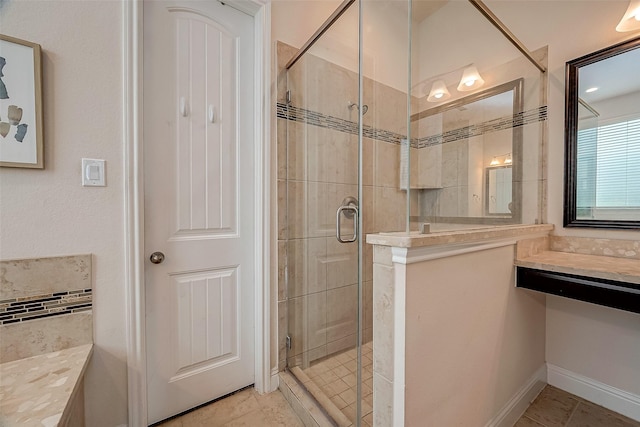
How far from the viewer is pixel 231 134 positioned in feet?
5.09

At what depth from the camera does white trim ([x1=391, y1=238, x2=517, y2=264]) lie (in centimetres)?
87

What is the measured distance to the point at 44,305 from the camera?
1.07m

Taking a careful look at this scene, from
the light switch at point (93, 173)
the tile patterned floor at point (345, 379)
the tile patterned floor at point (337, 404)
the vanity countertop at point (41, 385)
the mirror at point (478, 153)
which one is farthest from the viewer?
the mirror at point (478, 153)

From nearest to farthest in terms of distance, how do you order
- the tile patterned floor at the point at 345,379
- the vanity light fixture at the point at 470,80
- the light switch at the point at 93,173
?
1. the light switch at the point at 93,173
2. the tile patterned floor at the point at 345,379
3. the vanity light fixture at the point at 470,80

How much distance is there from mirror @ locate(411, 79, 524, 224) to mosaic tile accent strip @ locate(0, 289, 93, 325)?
1.83 metres

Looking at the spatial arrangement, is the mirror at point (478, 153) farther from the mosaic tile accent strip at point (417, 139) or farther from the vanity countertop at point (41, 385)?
the vanity countertop at point (41, 385)

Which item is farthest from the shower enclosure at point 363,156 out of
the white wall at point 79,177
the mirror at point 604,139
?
the white wall at point 79,177

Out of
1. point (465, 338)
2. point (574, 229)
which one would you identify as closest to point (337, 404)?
point (465, 338)

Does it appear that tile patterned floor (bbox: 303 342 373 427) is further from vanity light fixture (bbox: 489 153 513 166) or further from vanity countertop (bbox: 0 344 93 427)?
vanity light fixture (bbox: 489 153 513 166)

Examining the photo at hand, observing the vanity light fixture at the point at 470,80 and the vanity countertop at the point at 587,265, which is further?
the vanity light fixture at the point at 470,80

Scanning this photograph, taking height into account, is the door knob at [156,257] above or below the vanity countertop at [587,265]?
above

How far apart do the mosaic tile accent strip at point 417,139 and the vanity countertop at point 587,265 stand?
89cm

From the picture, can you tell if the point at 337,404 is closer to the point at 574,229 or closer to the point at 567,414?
the point at 567,414

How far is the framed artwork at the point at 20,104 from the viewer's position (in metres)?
0.98
